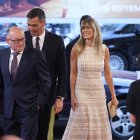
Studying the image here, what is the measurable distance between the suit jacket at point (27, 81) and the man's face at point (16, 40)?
0.08m

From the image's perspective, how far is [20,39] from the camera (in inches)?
168

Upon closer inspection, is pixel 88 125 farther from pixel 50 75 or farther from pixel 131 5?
pixel 131 5

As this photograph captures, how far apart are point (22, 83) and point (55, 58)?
0.67 metres

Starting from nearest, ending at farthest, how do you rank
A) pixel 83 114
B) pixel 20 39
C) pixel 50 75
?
pixel 20 39 < pixel 50 75 < pixel 83 114

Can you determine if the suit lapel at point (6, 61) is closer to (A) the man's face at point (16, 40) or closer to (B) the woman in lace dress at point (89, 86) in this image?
(A) the man's face at point (16, 40)

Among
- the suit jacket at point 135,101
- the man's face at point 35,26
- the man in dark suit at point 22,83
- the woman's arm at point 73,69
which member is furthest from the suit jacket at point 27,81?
the suit jacket at point 135,101

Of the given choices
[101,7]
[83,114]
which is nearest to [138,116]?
[83,114]

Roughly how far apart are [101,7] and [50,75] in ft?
5.90

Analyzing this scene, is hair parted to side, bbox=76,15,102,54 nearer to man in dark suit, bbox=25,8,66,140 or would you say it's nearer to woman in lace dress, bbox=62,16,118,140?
woman in lace dress, bbox=62,16,118,140

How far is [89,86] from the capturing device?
508 centimetres

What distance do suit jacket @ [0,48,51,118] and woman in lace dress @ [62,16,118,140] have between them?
75 centimetres

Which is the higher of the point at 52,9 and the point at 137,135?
the point at 52,9

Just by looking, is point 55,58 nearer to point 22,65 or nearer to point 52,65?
point 52,65

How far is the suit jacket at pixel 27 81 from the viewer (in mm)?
4285
